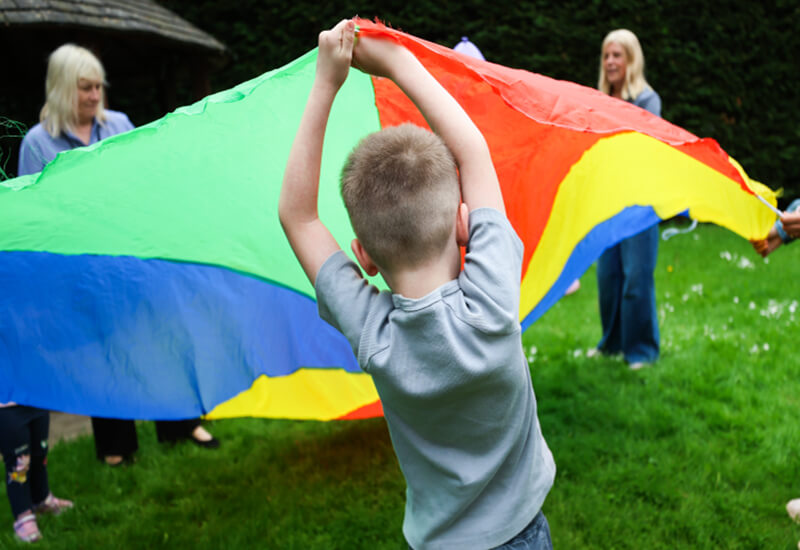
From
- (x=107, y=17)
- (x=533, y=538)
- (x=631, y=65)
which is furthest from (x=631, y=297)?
(x=107, y=17)

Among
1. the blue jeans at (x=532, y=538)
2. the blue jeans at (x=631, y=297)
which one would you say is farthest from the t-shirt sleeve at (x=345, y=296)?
the blue jeans at (x=631, y=297)

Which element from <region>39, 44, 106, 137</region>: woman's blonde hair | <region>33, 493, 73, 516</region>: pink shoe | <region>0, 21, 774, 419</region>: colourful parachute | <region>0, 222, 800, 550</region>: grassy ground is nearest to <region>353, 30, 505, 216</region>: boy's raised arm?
<region>0, 21, 774, 419</region>: colourful parachute

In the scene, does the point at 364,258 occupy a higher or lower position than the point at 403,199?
lower

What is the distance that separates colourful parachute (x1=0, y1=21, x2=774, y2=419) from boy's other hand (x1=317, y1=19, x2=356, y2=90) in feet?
1.93

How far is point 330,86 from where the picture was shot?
1238mm

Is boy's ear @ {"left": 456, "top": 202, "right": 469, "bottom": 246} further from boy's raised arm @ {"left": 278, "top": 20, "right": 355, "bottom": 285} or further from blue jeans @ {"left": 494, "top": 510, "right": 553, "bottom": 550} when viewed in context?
blue jeans @ {"left": 494, "top": 510, "right": 553, "bottom": 550}

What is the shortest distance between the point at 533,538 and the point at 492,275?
1.77 ft

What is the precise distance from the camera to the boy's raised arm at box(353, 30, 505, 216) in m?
1.20

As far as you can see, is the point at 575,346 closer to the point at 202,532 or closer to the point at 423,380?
the point at 202,532

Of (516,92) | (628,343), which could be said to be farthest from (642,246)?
(516,92)

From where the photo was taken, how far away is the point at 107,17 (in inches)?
252

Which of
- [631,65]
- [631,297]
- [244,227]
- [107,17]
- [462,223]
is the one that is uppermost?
[107,17]

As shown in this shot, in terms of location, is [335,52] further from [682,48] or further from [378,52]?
[682,48]

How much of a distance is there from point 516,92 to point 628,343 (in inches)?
105
